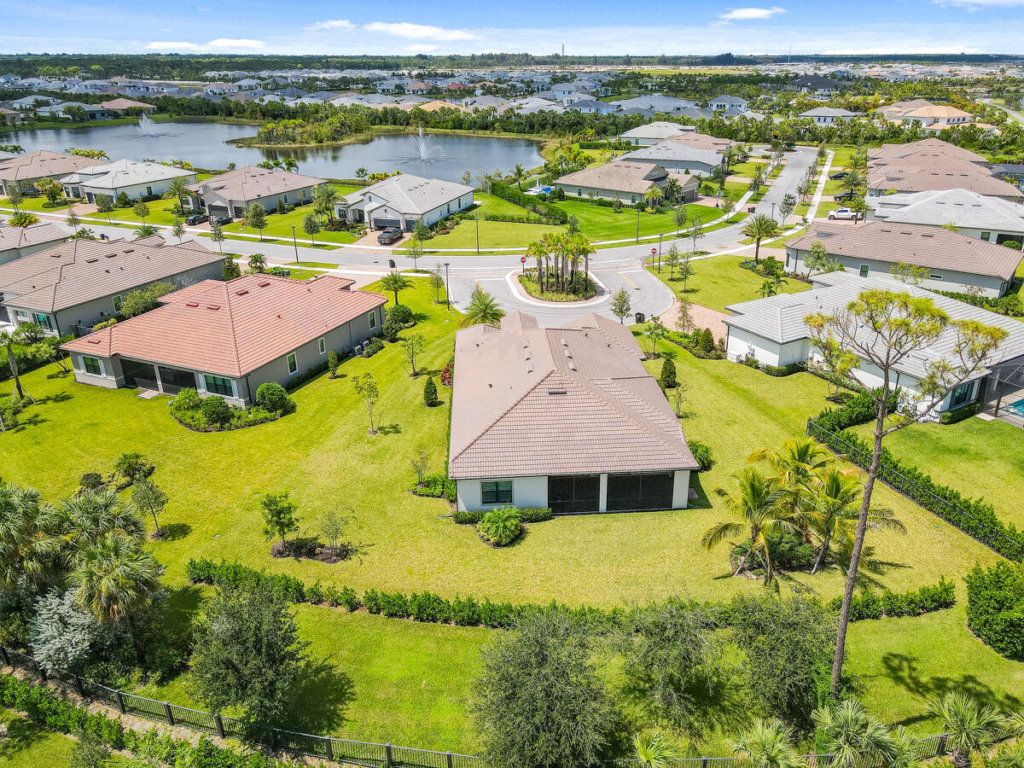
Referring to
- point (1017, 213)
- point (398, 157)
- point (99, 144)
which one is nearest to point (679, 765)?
point (1017, 213)

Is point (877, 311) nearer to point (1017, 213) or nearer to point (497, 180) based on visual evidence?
point (1017, 213)

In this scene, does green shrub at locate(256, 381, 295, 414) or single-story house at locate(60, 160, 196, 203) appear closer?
green shrub at locate(256, 381, 295, 414)

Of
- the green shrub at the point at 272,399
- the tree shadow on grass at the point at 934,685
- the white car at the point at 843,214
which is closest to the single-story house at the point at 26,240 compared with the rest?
the green shrub at the point at 272,399

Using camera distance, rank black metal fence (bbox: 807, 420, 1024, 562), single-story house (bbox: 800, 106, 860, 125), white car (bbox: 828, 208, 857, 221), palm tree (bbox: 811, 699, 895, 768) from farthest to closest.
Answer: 1. single-story house (bbox: 800, 106, 860, 125)
2. white car (bbox: 828, 208, 857, 221)
3. black metal fence (bbox: 807, 420, 1024, 562)
4. palm tree (bbox: 811, 699, 895, 768)

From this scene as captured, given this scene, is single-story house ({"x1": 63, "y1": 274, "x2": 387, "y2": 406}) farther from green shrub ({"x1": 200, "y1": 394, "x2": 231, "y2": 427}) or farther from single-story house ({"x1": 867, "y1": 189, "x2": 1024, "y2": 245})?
single-story house ({"x1": 867, "y1": 189, "x2": 1024, "y2": 245})

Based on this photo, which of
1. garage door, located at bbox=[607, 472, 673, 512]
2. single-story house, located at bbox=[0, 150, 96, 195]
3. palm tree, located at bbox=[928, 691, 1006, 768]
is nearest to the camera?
palm tree, located at bbox=[928, 691, 1006, 768]

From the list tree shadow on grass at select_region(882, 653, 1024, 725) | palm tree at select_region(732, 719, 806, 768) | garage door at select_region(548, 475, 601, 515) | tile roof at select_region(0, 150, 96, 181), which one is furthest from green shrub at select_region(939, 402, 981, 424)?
tile roof at select_region(0, 150, 96, 181)

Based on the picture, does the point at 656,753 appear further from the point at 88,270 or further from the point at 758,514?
the point at 88,270
